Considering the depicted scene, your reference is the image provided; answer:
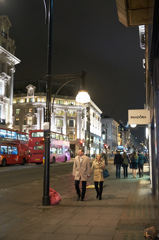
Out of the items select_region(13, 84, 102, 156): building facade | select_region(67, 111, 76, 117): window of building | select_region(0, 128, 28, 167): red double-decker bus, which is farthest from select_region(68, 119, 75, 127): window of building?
select_region(0, 128, 28, 167): red double-decker bus

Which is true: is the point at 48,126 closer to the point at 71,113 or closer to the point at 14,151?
the point at 14,151

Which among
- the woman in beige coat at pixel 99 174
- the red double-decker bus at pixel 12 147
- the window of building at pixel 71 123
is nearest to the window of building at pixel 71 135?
the window of building at pixel 71 123

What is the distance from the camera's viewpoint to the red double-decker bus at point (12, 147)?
31219 mm

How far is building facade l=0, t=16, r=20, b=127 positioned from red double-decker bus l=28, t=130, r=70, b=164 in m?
13.7

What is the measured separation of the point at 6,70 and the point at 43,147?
24.8 metres

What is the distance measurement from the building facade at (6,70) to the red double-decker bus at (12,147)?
1381cm

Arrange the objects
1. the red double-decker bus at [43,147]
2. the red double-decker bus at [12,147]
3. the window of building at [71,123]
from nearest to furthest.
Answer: the red double-decker bus at [12,147] < the red double-decker bus at [43,147] < the window of building at [71,123]

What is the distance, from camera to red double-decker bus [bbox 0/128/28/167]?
31.2m

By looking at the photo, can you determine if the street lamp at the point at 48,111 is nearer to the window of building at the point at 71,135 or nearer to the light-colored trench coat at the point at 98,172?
the light-colored trench coat at the point at 98,172

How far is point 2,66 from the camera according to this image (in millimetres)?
52000

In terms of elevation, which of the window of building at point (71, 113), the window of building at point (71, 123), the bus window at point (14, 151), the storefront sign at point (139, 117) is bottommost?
the bus window at point (14, 151)

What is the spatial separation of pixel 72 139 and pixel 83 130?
5.86 m

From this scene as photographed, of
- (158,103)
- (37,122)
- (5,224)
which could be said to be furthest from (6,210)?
(37,122)

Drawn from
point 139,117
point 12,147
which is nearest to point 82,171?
point 139,117
